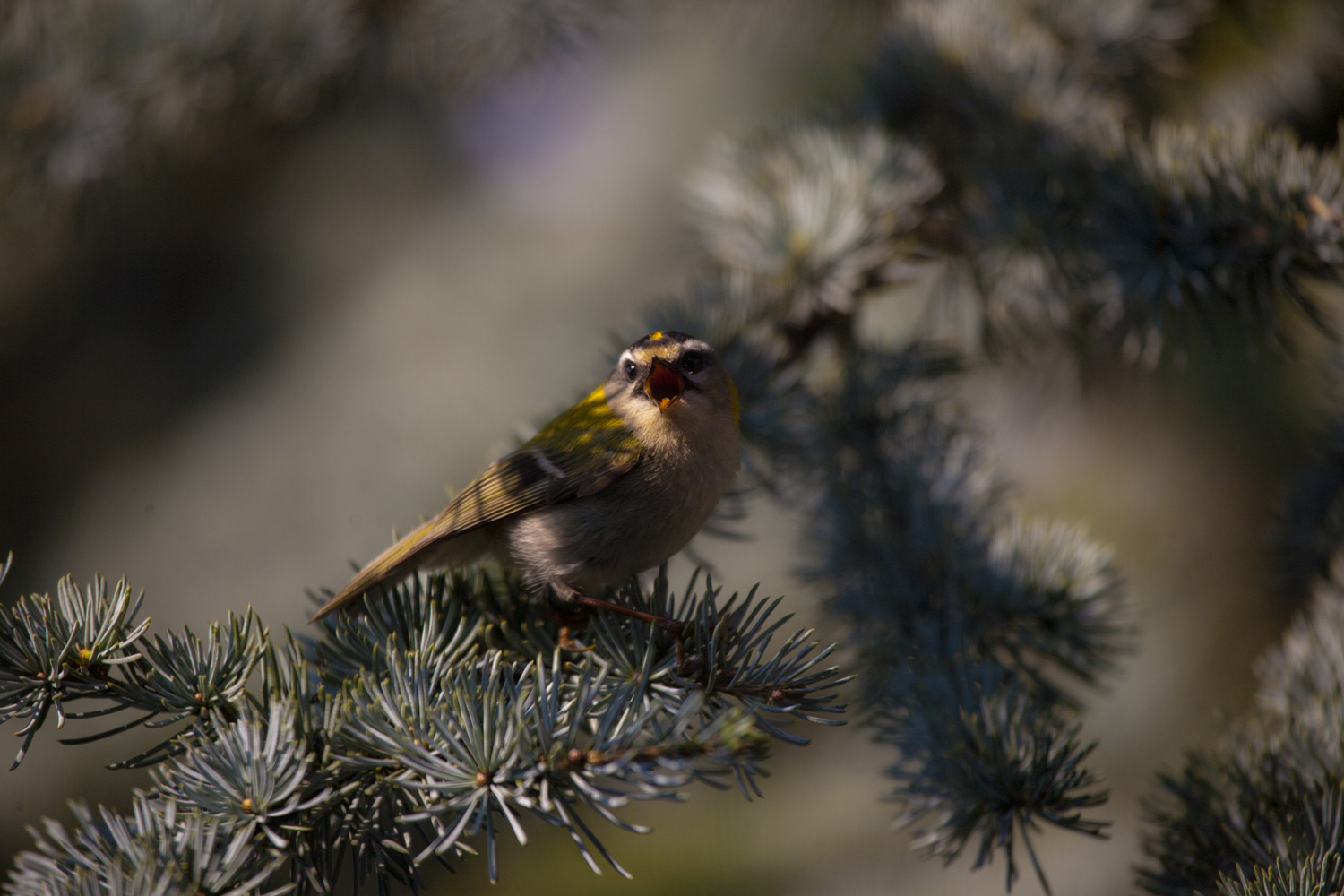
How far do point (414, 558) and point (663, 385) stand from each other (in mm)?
443

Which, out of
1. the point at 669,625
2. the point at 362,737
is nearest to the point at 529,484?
the point at 669,625

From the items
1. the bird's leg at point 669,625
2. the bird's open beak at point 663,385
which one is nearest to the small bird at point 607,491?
the bird's open beak at point 663,385

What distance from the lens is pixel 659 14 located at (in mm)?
2277

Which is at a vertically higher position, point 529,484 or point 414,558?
point 529,484

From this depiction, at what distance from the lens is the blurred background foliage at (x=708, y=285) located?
56.8 inches

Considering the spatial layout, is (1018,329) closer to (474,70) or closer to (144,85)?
(474,70)

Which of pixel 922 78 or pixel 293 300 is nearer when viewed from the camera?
pixel 922 78

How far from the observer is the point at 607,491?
1.26m

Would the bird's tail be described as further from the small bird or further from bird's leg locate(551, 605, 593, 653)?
bird's leg locate(551, 605, 593, 653)

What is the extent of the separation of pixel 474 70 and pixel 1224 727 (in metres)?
1.85

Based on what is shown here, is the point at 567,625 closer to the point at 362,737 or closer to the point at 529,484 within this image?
the point at 529,484

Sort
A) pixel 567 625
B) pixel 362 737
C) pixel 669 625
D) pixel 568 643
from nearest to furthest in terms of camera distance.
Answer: pixel 362 737 < pixel 669 625 < pixel 568 643 < pixel 567 625

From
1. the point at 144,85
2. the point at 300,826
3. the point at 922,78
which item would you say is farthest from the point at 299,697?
the point at 922,78

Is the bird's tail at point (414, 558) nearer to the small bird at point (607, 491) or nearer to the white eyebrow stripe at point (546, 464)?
the small bird at point (607, 491)
